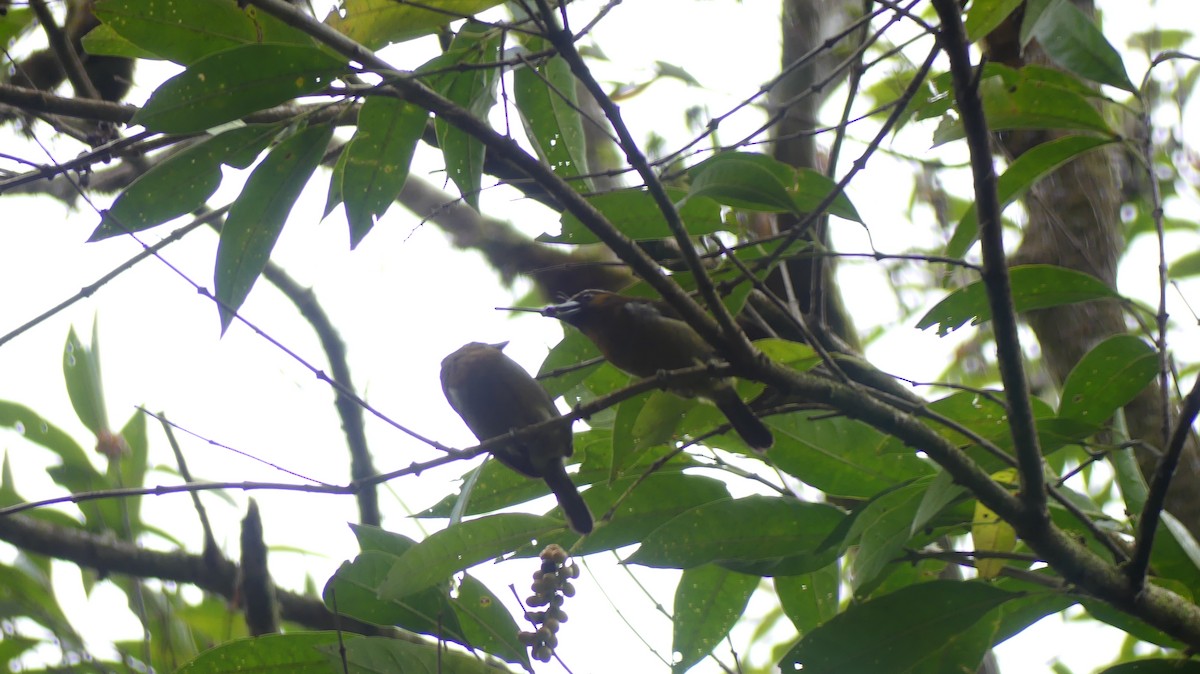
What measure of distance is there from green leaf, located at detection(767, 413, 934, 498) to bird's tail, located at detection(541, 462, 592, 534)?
0.45 m

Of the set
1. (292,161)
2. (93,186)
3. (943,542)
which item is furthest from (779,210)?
(93,186)

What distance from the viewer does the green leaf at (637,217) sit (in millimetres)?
1977

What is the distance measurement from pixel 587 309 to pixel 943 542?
1195 mm

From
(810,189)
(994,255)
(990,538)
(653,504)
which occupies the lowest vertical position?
(990,538)

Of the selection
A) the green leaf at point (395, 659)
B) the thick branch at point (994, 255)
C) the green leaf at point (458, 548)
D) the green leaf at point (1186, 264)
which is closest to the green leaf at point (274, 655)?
the green leaf at point (395, 659)

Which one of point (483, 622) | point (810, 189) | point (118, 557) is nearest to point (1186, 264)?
point (810, 189)

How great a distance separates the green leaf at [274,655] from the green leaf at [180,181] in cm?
87

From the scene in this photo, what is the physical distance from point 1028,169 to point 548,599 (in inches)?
52.3

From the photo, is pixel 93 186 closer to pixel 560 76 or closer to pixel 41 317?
pixel 41 317

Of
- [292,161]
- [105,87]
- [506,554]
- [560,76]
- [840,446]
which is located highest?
[105,87]

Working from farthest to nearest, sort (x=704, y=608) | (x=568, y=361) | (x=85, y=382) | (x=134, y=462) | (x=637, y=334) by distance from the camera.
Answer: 1. (x=134, y=462)
2. (x=85, y=382)
3. (x=637, y=334)
4. (x=568, y=361)
5. (x=704, y=608)

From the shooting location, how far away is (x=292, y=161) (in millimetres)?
1939

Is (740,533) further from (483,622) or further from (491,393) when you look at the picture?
(491,393)

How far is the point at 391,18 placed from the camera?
6.36 feet
